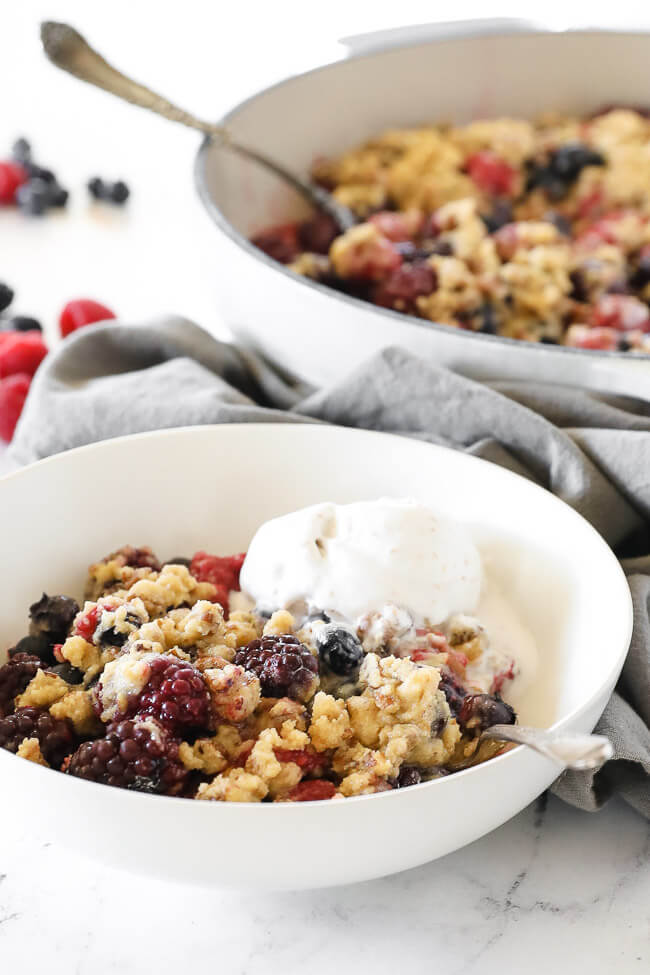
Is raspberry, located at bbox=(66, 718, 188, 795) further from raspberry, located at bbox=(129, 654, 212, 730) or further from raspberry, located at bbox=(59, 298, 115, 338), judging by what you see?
raspberry, located at bbox=(59, 298, 115, 338)

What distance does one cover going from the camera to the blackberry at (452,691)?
36.4 inches

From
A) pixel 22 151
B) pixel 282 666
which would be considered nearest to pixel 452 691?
pixel 282 666

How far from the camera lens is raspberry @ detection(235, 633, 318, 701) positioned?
2.97 ft

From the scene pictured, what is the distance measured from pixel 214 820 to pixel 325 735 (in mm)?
143

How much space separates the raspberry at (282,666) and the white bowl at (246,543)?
0.49 ft

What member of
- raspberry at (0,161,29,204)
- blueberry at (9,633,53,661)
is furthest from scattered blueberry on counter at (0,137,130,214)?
blueberry at (9,633,53,661)

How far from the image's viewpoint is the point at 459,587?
1.06 metres

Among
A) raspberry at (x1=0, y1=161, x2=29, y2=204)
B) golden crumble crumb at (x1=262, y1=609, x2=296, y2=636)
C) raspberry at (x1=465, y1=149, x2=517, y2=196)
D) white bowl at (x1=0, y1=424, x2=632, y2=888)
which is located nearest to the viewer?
white bowl at (x1=0, y1=424, x2=632, y2=888)

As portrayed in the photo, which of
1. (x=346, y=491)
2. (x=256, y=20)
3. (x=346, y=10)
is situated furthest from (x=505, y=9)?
(x=346, y=491)

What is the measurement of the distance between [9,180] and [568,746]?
1.75 meters

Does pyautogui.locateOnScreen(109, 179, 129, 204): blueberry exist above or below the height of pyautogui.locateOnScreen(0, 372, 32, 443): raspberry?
above

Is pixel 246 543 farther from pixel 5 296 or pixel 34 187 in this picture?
pixel 34 187

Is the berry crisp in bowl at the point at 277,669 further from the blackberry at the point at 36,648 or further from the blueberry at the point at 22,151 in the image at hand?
the blueberry at the point at 22,151

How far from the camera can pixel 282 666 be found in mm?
908
